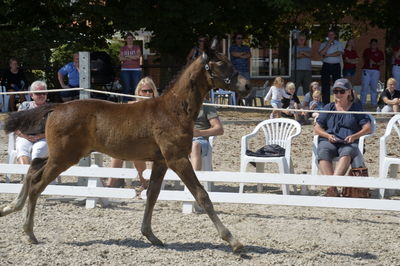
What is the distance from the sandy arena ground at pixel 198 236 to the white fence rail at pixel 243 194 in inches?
6.4

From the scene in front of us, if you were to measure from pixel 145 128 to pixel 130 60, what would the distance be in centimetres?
1132

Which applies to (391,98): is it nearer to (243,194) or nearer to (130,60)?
(130,60)

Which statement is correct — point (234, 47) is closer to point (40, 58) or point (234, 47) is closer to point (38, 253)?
point (40, 58)

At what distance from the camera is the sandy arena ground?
6.39 metres

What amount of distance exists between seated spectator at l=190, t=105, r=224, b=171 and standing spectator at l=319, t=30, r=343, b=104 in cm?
1034

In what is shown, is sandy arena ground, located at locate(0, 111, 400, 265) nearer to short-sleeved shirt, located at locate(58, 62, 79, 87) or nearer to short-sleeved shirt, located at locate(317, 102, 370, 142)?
short-sleeved shirt, located at locate(317, 102, 370, 142)

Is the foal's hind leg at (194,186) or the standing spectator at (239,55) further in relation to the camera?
the standing spectator at (239,55)

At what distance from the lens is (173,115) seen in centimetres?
685

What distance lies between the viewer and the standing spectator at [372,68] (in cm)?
2073

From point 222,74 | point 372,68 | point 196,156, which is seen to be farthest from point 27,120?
point 372,68

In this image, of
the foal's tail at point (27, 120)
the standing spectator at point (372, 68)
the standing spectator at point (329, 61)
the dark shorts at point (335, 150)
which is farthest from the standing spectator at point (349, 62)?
the foal's tail at point (27, 120)

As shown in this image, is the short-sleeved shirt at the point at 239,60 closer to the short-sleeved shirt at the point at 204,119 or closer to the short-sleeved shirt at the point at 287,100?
the short-sleeved shirt at the point at 287,100

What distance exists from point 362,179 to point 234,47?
11.8 metres

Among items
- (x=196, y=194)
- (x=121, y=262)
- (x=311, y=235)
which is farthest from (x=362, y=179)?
(x=121, y=262)
